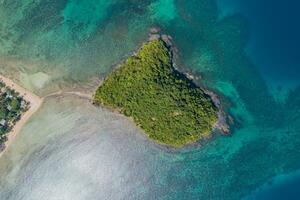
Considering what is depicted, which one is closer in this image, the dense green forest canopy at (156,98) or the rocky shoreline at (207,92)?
the dense green forest canopy at (156,98)

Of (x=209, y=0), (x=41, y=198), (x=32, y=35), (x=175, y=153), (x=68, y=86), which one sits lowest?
(x=41, y=198)

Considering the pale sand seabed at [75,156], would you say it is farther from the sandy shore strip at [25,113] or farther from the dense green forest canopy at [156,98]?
the dense green forest canopy at [156,98]

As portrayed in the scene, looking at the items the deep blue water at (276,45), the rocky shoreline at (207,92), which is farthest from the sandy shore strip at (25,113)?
the deep blue water at (276,45)

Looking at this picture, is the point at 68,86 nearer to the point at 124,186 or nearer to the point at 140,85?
the point at 140,85

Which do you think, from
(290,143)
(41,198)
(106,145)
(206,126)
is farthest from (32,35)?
(290,143)

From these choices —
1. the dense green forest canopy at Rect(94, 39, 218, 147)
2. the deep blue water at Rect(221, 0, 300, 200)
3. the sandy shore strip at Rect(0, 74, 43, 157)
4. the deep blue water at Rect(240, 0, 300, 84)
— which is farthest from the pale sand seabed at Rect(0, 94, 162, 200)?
the deep blue water at Rect(240, 0, 300, 84)

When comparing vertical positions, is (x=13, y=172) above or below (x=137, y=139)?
below

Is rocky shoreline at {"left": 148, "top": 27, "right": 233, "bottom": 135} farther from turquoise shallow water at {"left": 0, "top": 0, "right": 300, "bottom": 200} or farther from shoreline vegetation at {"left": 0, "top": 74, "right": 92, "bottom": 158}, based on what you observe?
shoreline vegetation at {"left": 0, "top": 74, "right": 92, "bottom": 158}
